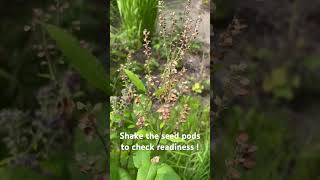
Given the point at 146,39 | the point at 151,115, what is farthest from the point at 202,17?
the point at 151,115

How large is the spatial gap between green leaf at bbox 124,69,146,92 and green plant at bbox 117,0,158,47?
82mm

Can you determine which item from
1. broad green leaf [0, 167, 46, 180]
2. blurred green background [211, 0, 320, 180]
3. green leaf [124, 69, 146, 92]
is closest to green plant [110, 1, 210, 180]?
green leaf [124, 69, 146, 92]

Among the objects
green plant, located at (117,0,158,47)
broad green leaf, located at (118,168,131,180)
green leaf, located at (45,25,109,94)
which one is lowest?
broad green leaf, located at (118,168,131,180)

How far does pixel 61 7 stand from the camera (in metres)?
2.31

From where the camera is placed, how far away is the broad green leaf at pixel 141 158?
6.59ft

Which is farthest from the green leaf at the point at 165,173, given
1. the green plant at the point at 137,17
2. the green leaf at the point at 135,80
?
the green plant at the point at 137,17

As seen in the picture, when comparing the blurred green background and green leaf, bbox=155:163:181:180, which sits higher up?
the blurred green background

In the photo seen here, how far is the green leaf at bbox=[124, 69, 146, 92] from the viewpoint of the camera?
6.54ft

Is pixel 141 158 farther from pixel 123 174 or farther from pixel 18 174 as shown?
pixel 18 174

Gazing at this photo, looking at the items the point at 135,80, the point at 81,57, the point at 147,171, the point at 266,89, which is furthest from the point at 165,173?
the point at 266,89

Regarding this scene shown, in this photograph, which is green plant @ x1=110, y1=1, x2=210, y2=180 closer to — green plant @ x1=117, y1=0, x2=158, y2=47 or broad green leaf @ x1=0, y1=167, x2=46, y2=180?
green plant @ x1=117, y1=0, x2=158, y2=47

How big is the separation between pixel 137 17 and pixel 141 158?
0.40m

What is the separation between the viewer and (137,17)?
2.01 m

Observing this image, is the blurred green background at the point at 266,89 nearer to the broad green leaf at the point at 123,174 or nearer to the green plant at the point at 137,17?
the green plant at the point at 137,17
